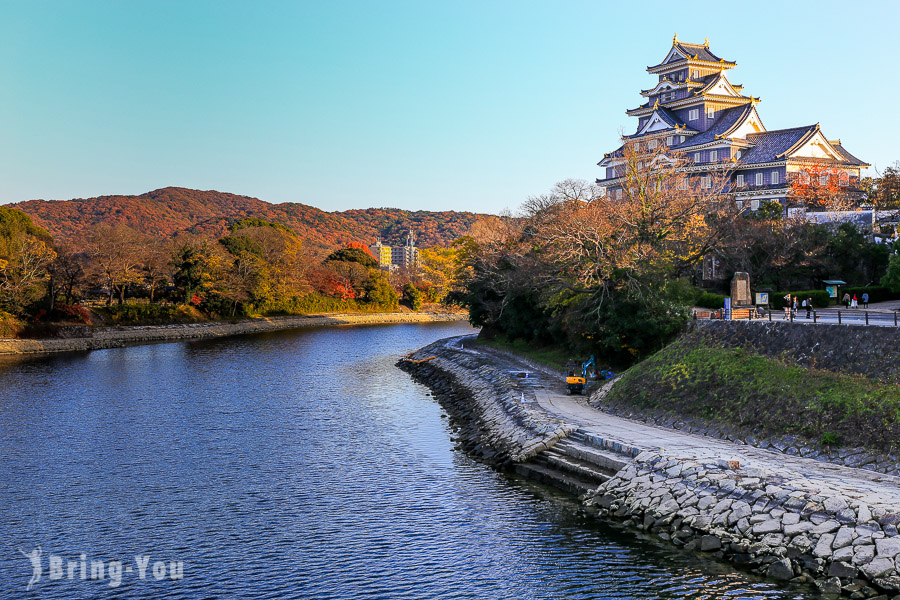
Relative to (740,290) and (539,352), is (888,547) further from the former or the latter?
(539,352)

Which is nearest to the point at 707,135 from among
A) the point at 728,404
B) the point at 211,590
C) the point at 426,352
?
the point at 426,352

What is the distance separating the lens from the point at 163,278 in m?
77.3

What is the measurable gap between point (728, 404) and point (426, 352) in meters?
34.8

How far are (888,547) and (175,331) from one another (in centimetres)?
7004

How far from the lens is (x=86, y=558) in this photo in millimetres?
16250

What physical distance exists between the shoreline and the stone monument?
52.7 metres

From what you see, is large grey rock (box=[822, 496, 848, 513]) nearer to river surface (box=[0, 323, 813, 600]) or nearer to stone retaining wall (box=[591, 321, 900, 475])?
river surface (box=[0, 323, 813, 600])

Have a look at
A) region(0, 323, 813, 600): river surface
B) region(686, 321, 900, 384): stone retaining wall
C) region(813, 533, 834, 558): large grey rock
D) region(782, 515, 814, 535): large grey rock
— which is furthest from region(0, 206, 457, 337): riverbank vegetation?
region(813, 533, 834, 558): large grey rock

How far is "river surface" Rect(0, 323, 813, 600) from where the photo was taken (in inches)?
589

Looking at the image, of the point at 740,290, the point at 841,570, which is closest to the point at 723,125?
the point at 740,290

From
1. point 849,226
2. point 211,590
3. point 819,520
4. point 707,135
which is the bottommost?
point 211,590

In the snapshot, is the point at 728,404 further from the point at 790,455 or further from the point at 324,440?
the point at 324,440

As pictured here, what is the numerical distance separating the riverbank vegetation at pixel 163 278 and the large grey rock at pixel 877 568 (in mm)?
62284

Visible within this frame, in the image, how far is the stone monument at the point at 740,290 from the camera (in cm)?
3322
